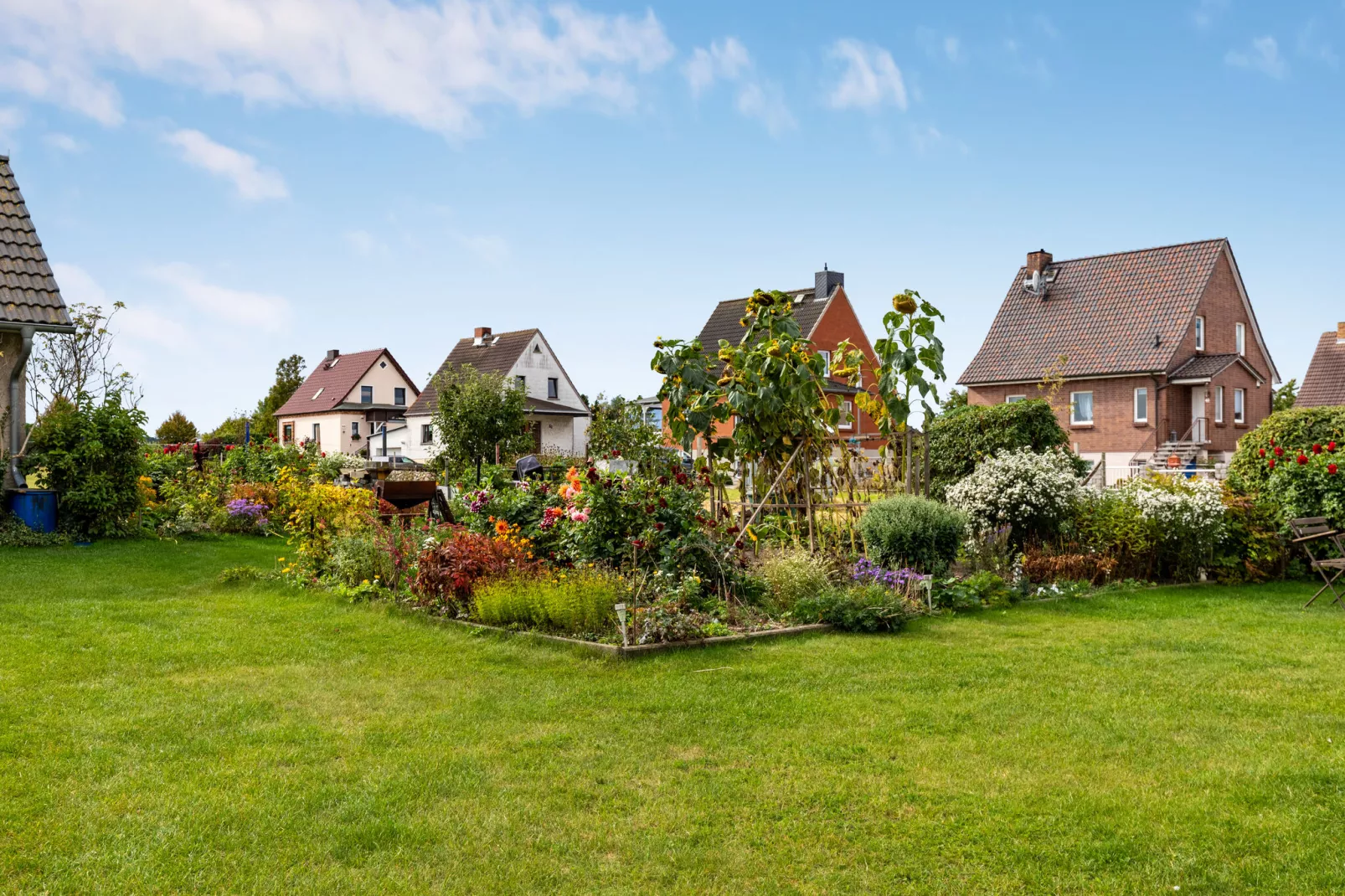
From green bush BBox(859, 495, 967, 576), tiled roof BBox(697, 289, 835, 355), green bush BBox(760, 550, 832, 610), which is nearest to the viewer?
green bush BBox(760, 550, 832, 610)

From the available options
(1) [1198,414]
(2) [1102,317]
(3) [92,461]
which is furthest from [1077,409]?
(3) [92,461]

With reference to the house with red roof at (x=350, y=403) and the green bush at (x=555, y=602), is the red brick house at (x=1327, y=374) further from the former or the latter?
the house with red roof at (x=350, y=403)

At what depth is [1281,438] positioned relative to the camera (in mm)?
12633

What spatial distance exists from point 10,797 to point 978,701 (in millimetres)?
5250

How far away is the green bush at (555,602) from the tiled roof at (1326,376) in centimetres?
3906

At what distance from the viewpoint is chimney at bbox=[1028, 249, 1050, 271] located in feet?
123

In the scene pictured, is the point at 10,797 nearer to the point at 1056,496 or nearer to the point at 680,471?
the point at 680,471

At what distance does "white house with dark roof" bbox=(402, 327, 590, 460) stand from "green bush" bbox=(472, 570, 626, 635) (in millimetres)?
36722

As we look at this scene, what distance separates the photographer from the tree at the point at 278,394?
57781mm

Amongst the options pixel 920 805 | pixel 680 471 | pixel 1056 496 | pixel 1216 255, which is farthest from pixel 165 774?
pixel 1216 255

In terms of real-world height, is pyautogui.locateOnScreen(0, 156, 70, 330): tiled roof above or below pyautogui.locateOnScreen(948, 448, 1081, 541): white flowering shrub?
above

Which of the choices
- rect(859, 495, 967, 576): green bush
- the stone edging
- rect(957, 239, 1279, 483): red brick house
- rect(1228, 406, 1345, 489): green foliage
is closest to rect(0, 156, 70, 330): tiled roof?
the stone edging

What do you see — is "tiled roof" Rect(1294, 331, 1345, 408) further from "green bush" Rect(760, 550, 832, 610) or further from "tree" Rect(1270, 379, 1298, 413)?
"green bush" Rect(760, 550, 832, 610)

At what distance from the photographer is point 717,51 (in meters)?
10.8
